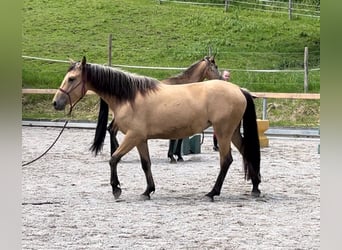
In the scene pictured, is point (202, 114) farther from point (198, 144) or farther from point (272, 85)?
point (272, 85)

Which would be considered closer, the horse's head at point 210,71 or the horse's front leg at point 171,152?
the horse's head at point 210,71

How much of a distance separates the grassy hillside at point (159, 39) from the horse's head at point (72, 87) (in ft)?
15.9

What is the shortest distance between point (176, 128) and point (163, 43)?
21.8ft

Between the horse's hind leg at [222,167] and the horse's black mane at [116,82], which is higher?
the horse's black mane at [116,82]

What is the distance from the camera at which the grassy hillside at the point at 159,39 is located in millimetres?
8250

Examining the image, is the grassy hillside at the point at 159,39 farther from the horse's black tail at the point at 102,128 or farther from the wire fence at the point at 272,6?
the horse's black tail at the point at 102,128

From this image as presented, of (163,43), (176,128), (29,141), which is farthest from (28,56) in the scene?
(176,128)

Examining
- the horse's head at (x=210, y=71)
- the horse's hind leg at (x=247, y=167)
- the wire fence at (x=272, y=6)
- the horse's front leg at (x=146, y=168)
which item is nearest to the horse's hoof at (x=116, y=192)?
the horse's front leg at (x=146, y=168)

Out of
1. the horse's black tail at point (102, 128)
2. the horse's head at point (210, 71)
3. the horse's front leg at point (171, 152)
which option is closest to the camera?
the horse's black tail at point (102, 128)

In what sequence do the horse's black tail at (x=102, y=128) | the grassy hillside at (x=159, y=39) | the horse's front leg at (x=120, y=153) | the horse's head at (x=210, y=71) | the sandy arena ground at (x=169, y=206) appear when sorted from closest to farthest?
the sandy arena ground at (x=169, y=206)
the horse's front leg at (x=120, y=153)
the horse's black tail at (x=102, y=128)
the horse's head at (x=210, y=71)
the grassy hillside at (x=159, y=39)

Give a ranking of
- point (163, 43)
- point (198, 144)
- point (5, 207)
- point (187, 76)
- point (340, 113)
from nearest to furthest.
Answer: point (340, 113), point (5, 207), point (187, 76), point (198, 144), point (163, 43)

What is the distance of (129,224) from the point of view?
254 cm

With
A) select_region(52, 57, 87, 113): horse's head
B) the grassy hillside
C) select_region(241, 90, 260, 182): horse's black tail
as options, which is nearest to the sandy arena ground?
select_region(241, 90, 260, 182): horse's black tail

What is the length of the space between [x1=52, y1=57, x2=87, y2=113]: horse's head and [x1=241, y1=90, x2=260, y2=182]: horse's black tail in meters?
0.89
